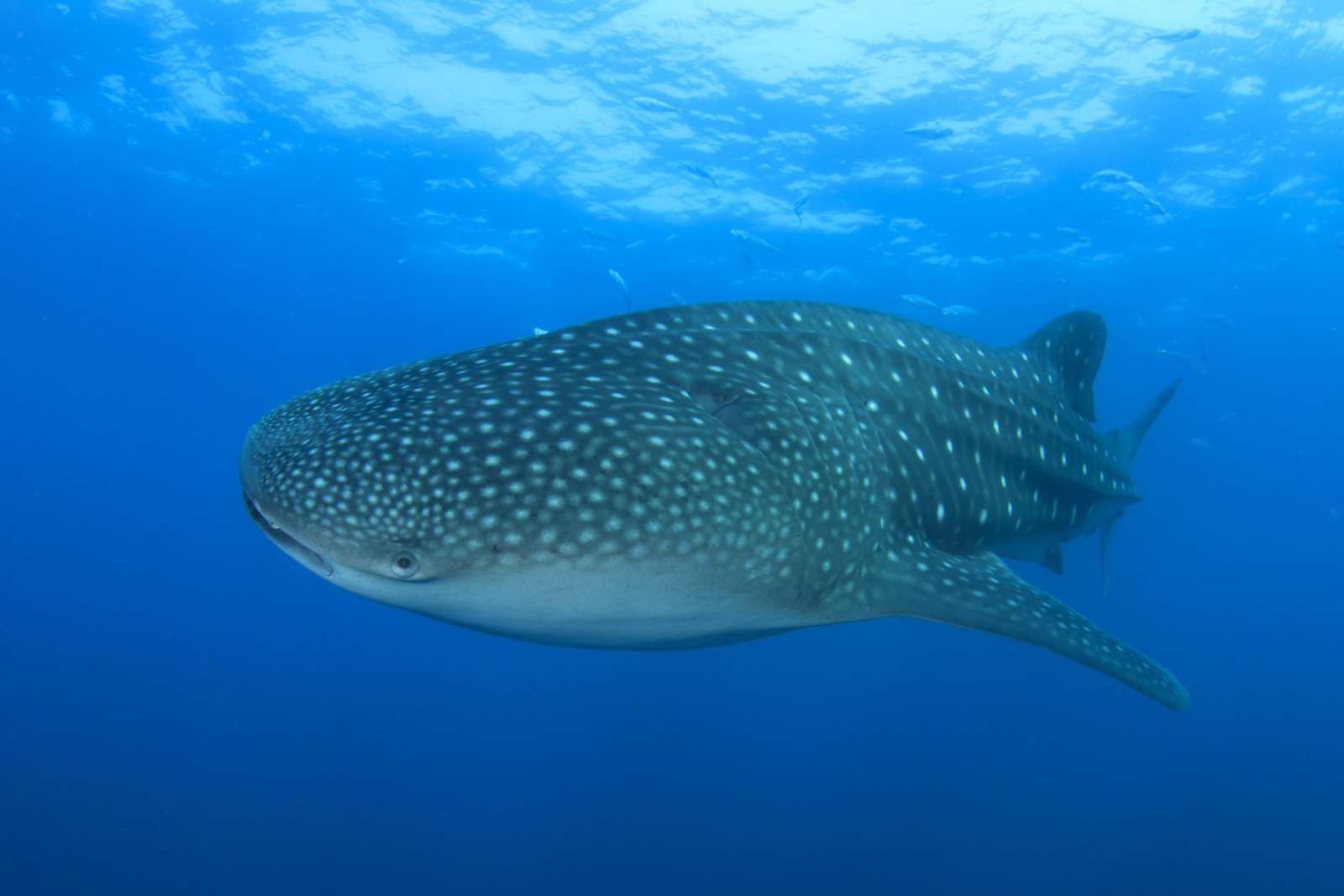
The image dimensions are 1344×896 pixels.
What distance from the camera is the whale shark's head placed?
2.59 meters

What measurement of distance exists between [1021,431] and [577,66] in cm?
2150

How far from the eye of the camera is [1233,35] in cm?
A: 1898

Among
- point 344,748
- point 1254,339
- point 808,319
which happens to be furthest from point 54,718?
point 1254,339

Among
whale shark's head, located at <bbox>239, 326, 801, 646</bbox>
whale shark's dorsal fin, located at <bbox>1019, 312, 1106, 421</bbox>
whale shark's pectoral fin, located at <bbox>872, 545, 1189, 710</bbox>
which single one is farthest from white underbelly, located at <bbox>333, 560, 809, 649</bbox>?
whale shark's dorsal fin, located at <bbox>1019, 312, 1106, 421</bbox>

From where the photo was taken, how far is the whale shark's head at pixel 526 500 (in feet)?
8.48

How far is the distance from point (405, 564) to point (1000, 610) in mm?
3060

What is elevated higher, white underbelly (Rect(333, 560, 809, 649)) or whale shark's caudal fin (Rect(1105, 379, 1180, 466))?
whale shark's caudal fin (Rect(1105, 379, 1180, 466))

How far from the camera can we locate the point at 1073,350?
6801 millimetres

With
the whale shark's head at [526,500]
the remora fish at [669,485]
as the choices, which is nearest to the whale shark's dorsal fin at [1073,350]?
the remora fish at [669,485]

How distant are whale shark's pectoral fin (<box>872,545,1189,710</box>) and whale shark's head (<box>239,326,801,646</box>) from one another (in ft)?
3.02

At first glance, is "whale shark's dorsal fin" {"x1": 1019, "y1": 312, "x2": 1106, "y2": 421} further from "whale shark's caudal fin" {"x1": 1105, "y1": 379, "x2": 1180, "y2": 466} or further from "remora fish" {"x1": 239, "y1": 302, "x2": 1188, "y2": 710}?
"remora fish" {"x1": 239, "y1": 302, "x2": 1188, "y2": 710}

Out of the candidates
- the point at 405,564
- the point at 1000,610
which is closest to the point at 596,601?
the point at 405,564

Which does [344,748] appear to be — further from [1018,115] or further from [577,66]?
[1018,115]

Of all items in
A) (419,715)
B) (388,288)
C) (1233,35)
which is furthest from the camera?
(388,288)
